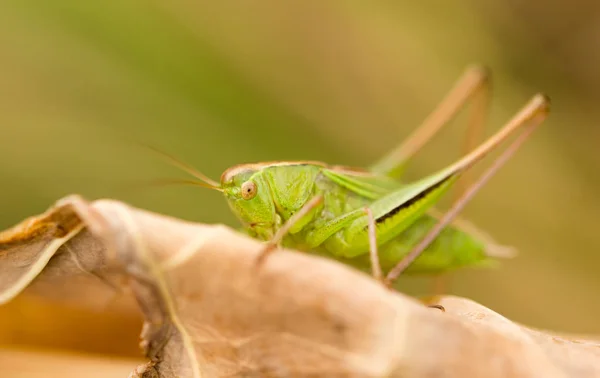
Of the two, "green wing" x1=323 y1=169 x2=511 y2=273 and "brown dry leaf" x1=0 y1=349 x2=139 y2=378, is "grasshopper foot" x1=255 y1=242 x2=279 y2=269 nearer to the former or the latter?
"brown dry leaf" x1=0 y1=349 x2=139 y2=378

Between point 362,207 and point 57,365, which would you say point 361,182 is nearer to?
point 362,207

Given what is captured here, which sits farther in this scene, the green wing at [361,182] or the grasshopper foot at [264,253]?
the green wing at [361,182]

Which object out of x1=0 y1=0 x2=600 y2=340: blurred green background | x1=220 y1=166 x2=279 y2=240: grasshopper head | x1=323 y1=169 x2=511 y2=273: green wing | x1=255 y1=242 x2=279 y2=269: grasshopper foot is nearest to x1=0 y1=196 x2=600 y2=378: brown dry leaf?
x1=255 y1=242 x2=279 y2=269: grasshopper foot

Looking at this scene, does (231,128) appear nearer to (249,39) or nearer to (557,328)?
(249,39)

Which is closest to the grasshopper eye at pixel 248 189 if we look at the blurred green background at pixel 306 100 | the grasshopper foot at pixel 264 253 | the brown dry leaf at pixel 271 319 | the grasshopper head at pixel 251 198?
the grasshopper head at pixel 251 198

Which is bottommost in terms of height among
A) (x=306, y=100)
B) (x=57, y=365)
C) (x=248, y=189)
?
(x=57, y=365)

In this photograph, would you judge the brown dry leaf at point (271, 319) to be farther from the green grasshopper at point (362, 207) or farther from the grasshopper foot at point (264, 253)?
the green grasshopper at point (362, 207)

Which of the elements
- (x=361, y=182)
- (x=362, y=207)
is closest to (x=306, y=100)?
(x=361, y=182)
